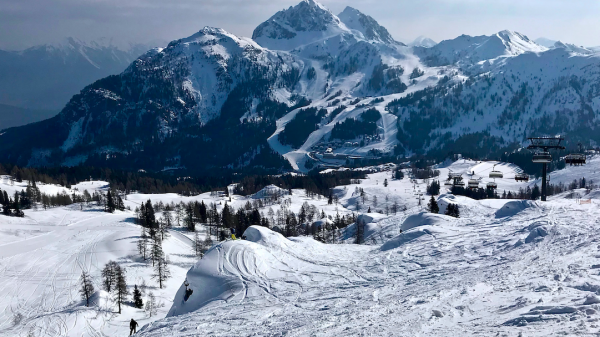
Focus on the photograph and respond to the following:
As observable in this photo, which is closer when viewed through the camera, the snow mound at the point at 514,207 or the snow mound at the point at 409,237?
the snow mound at the point at 409,237

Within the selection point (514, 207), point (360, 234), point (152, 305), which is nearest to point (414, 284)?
point (514, 207)

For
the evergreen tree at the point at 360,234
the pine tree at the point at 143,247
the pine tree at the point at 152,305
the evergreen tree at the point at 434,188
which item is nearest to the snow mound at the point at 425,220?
the evergreen tree at the point at 360,234

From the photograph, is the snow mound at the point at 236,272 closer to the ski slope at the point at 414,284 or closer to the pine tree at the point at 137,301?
the ski slope at the point at 414,284

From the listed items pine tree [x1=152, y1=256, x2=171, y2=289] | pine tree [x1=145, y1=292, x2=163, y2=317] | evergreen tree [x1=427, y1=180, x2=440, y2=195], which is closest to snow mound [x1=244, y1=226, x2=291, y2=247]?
pine tree [x1=145, y1=292, x2=163, y2=317]

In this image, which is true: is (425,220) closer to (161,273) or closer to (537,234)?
(537,234)

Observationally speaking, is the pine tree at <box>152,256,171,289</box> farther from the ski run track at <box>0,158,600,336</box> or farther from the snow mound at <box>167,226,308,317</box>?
the snow mound at <box>167,226,308,317</box>

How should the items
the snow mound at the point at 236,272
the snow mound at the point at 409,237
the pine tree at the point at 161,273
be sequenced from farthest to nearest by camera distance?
the pine tree at the point at 161,273
the snow mound at the point at 409,237
the snow mound at the point at 236,272
